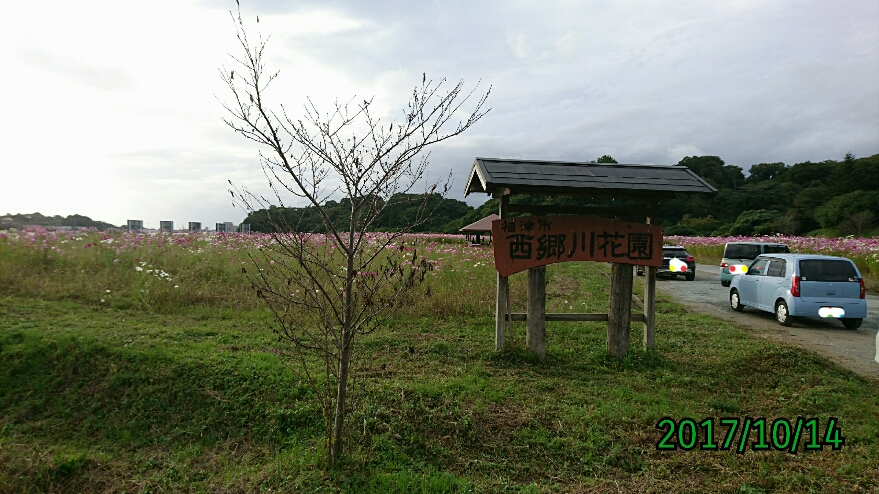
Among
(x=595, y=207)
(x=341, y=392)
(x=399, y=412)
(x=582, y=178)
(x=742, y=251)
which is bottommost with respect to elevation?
(x=399, y=412)

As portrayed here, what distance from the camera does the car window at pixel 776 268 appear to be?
8.98 metres

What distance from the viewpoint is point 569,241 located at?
5.87 meters

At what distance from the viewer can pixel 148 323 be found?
6.53 meters

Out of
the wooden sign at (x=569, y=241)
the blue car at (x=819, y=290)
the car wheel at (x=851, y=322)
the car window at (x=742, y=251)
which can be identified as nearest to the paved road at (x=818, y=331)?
the car wheel at (x=851, y=322)

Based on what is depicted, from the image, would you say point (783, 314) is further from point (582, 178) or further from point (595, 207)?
point (582, 178)

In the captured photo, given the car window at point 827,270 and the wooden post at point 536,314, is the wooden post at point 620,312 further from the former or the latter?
the car window at point 827,270

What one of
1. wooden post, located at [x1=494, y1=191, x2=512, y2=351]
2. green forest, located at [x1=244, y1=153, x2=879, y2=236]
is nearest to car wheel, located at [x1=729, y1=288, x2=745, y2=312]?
wooden post, located at [x1=494, y1=191, x2=512, y2=351]

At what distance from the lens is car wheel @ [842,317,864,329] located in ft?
27.4

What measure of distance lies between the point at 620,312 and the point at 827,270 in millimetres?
5080

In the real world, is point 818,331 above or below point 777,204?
below

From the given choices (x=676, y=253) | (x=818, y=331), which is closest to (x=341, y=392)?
(x=818, y=331)

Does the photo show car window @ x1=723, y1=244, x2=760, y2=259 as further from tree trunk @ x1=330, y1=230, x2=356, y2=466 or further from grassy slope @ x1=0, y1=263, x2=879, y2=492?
tree trunk @ x1=330, y1=230, x2=356, y2=466

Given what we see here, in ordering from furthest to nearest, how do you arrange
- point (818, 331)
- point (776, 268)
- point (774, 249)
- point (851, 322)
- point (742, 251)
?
point (774, 249) < point (742, 251) < point (776, 268) < point (851, 322) < point (818, 331)

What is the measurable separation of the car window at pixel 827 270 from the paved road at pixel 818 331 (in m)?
0.93
